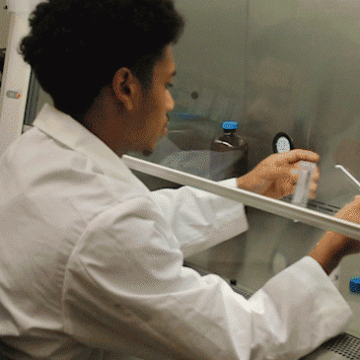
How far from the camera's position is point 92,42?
867 millimetres

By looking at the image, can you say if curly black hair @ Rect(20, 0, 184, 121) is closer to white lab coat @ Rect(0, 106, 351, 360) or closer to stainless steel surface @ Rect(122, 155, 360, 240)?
white lab coat @ Rect(0, 106, 351, 360)

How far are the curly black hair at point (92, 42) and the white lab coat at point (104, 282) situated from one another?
0.23 ft

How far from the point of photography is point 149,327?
836 mm

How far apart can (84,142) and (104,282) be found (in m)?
0.26

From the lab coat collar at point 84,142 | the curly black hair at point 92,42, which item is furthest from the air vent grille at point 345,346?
the curly black hair at point 92,42

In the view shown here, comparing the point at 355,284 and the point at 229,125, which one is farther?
the point at 229,125

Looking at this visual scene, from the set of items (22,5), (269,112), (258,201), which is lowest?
(258,201)

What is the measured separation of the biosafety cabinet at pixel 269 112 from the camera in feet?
3.71

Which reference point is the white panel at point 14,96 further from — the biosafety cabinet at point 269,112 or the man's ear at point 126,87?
the man's ear at point 126,87

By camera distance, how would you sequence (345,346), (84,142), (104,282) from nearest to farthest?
1. (104,282)
2. (84,142)
3. (345,346)

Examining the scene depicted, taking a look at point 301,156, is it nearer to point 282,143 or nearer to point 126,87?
point 282,143

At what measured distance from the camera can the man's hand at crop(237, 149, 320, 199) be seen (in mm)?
1124

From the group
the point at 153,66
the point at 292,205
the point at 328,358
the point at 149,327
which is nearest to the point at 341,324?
the point at 328,358

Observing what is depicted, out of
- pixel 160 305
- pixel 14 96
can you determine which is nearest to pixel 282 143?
pixel 160 305
